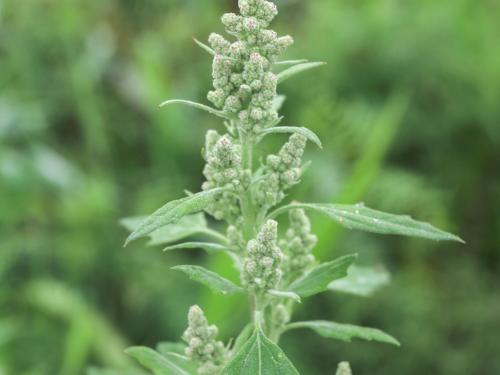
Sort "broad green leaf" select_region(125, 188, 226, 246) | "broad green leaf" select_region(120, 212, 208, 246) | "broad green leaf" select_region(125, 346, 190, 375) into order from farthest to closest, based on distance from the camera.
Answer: "broad green leaf" select_region(120, 212, 208, 246), "broad green leaf" select_region(125, 346, 190, 375), "broad green leaf" select_region(125, 188, 226, 246)

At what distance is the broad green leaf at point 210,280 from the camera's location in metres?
0.92

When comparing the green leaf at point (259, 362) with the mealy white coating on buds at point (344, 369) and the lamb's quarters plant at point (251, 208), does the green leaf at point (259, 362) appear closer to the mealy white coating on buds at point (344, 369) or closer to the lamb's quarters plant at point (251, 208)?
the lamb's quarters plant at point (251, 208)

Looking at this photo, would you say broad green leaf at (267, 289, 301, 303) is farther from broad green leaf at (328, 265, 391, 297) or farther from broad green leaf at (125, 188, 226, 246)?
broad green leaf at (328, 265, 391, 297)

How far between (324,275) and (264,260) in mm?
92

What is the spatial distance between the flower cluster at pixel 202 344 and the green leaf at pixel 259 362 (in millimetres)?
98

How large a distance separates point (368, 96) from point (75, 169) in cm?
142

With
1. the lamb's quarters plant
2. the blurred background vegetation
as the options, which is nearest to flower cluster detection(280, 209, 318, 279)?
the lamb's quarters plant

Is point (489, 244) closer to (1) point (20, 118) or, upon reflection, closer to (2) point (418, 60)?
(2) point (418, 60)

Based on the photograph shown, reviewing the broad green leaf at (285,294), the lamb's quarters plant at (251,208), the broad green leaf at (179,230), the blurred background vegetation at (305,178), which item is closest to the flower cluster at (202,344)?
the lamb's quarters plant at (251,208)

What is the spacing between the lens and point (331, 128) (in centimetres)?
309

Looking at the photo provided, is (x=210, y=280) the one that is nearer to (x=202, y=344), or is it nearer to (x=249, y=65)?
(x=202, y=344)

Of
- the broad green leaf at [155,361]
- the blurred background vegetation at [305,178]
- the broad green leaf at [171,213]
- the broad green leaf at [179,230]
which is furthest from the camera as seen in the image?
the blurred background vegetation at [305,178]

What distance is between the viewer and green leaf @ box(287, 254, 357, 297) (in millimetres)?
944

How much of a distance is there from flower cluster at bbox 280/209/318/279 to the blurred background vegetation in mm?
1027
